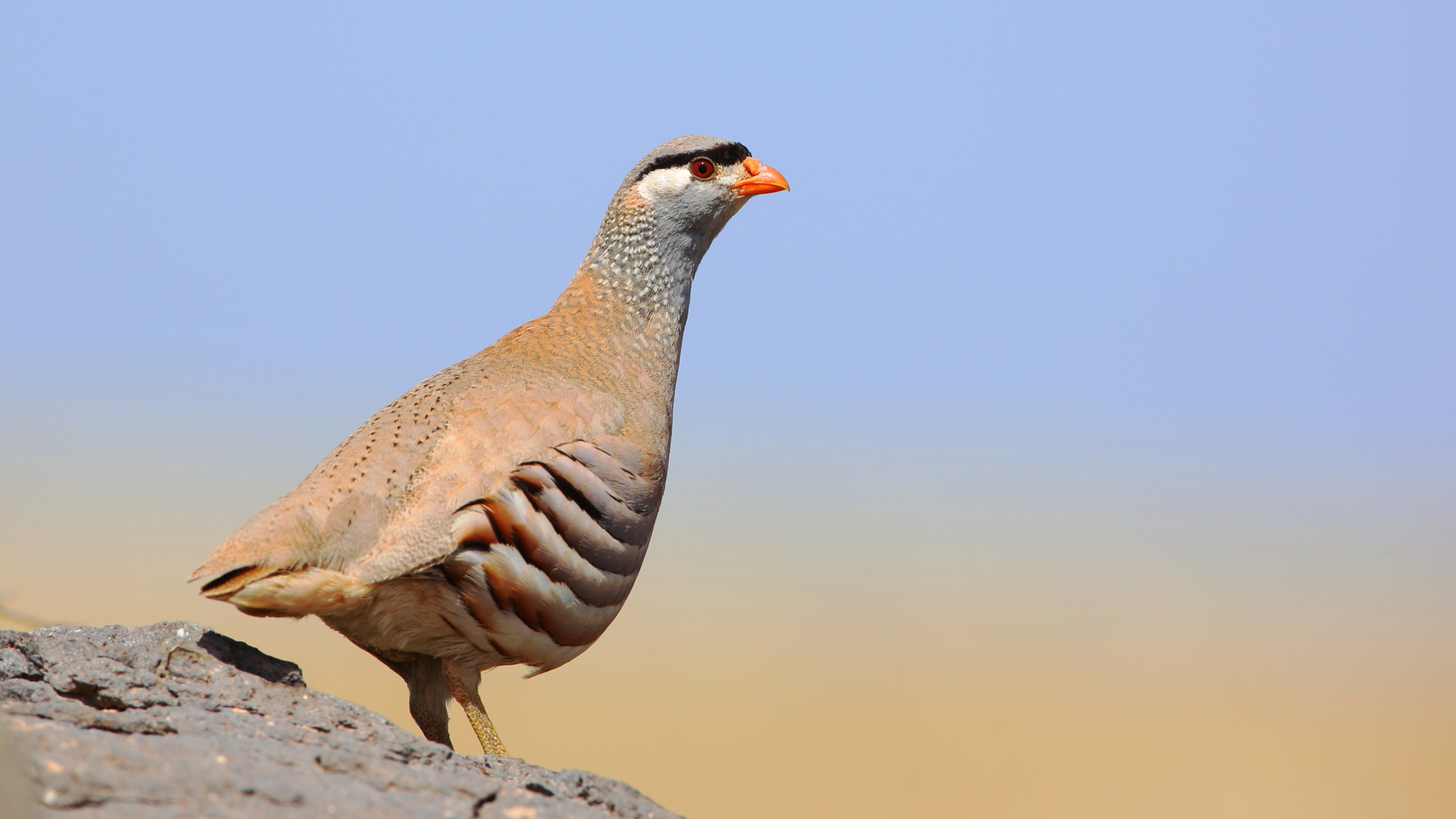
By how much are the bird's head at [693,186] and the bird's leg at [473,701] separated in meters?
2.59

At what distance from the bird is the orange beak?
3.77 feet

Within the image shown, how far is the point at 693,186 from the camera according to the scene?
664cm

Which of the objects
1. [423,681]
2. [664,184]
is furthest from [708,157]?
[423,681]

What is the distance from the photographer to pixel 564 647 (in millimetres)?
5379

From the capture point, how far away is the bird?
15.4 feet

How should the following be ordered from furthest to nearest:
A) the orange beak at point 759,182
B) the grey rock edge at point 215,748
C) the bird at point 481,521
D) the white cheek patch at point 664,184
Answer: the orange beak at point 759,182 < the white cheek patch at point 664,184 < the bird at point 481,521 < the grey rock edge at point 215,748

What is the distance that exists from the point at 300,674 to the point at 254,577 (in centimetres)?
43

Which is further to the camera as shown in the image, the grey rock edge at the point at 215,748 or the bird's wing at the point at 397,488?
the bird's wing at the point at 397,488

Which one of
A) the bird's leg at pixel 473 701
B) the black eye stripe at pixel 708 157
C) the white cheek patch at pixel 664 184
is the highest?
the black eye stripe at pixel 708 157

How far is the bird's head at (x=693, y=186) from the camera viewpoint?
6.59m

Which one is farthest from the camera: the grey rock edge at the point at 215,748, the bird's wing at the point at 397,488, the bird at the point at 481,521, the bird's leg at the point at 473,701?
the bird's leg at the point at 473,701

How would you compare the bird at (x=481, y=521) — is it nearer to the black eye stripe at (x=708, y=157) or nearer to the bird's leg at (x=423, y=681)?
the bird's leg at (x=423, y=681)

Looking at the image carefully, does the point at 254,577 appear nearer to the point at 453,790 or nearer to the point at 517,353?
the point at 453,790

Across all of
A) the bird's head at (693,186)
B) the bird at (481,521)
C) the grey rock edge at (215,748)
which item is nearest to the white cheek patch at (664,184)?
the bird's head at (693,186)
